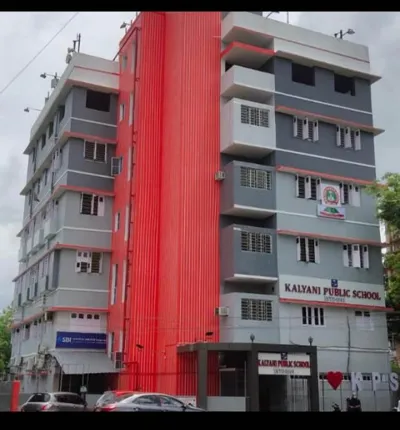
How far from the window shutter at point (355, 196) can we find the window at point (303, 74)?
4.93m

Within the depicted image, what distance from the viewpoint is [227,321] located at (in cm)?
2348

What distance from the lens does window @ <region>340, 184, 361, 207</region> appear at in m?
26.9

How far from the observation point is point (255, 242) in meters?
24.7

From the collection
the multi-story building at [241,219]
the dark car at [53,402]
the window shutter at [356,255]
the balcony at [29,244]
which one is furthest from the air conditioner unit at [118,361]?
the window shutter at [356,255]

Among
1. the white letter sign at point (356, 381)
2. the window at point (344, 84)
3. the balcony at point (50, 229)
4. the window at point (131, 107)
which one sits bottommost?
the white letter sign at point (356, 381)

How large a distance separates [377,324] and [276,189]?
7046mm

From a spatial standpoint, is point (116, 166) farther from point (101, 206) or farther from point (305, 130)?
point (305, 130)

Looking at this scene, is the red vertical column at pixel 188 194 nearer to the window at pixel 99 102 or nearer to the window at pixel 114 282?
the window at pixel 114 282

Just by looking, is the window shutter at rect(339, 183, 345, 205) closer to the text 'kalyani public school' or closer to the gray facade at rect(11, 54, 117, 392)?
the text 'kalyani public school'

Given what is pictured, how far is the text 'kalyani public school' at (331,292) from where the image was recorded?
24.8 metres

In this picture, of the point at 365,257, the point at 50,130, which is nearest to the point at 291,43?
the point at 365,257

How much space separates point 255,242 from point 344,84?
31.3ft
